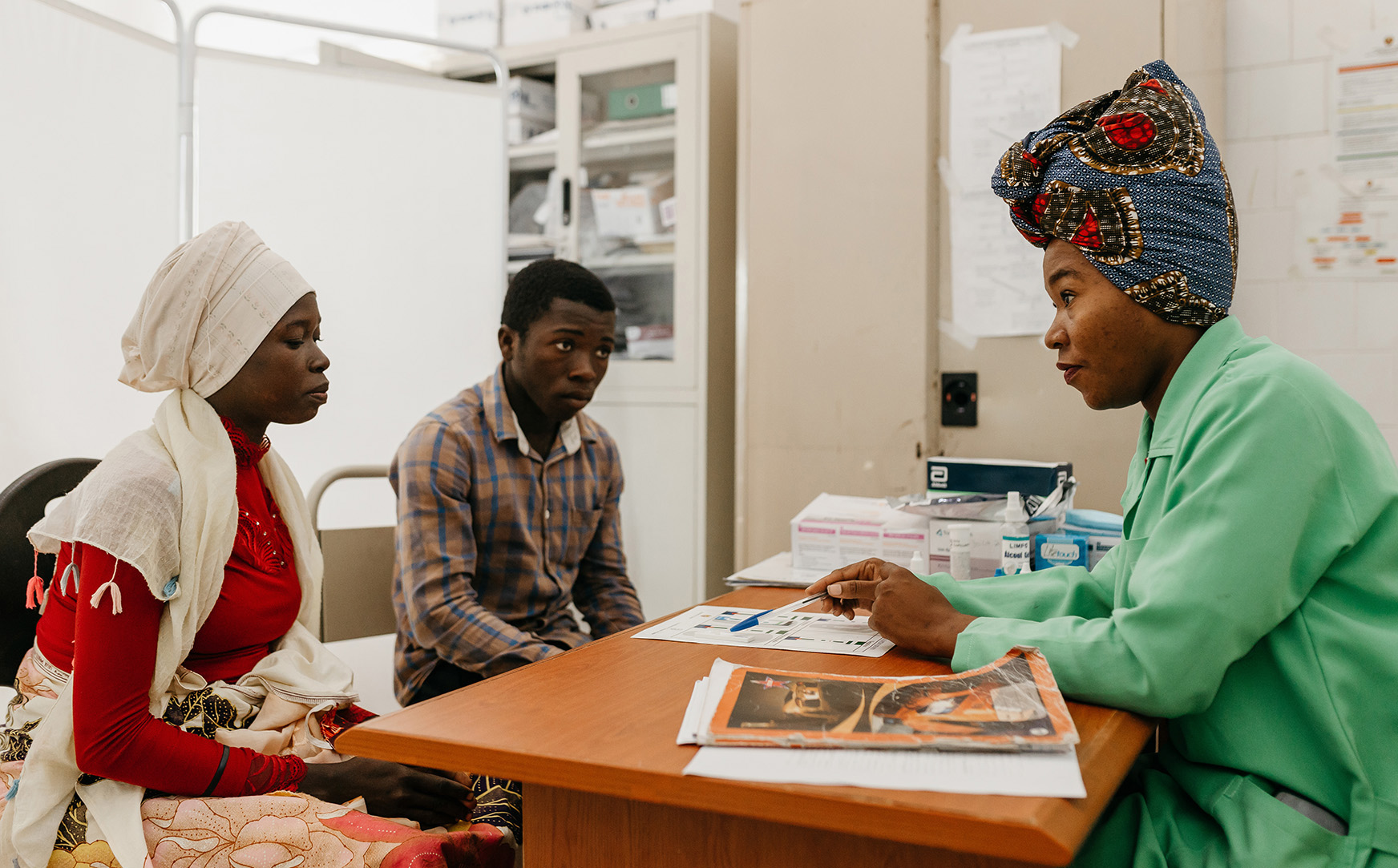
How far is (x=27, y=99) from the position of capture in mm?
2143

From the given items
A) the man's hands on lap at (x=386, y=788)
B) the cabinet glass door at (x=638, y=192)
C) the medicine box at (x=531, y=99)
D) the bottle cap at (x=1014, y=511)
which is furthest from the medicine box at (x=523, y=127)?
the man's hands on lap at (x=386, y=788)

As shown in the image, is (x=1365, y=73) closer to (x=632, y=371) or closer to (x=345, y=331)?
(x=632, y=371)

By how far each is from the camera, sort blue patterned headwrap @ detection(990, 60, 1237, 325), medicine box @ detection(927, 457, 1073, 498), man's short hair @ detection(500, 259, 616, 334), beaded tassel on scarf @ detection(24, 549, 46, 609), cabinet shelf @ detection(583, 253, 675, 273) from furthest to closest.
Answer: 1. cabinet shelf @ detection(583, 253, 675, 273)
2. man's short hair @ detection(500, 259, 616, 334)
3. medicine box @ detection(927, 457, 1073, 498)
4. beaded tassel on scarf @ detection(24, 549, 46, 609)
5. blue patterned headwrap @ detection(990, 60, 1237, 325)

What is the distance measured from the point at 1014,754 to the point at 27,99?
7.75 ft

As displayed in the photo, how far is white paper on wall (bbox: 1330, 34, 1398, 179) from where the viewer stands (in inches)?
91.7

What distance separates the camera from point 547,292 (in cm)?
203

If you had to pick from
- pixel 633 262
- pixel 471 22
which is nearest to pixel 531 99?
pixel 471 22

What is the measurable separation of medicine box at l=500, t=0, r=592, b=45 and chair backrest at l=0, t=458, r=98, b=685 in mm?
2274

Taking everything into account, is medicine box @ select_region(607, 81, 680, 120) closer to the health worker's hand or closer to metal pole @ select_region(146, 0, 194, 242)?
metal pole @ select_region(146, 0, 194, 242)

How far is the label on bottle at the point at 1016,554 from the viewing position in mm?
1681

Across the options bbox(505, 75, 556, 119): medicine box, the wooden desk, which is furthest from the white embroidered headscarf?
bbox(505, 75, 556, 119): medicine box

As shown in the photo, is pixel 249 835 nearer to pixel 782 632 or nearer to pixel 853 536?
pixel 782 632

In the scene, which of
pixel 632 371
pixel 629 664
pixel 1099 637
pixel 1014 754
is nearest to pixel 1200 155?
pixel 1099 637

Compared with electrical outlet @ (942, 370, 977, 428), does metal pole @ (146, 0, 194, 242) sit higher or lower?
higher
